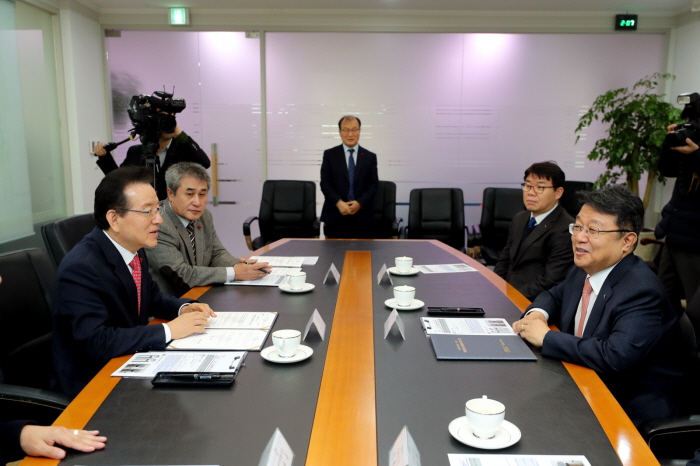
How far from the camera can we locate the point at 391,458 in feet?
3.48

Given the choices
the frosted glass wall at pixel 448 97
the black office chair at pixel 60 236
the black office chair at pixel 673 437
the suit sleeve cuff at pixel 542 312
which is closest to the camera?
the black office chair at pixel 673 437

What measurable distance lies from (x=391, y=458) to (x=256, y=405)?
15.8 inches

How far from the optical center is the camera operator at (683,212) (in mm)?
3492

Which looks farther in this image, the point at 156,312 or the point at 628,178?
the point at 628,178

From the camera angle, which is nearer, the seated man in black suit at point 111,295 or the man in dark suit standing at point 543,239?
the seated man in black suit at point 111,295

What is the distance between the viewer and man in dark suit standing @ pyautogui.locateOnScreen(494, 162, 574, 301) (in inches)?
110

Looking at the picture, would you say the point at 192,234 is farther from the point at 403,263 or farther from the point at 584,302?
the point at 584,302

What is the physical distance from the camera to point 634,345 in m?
1.60

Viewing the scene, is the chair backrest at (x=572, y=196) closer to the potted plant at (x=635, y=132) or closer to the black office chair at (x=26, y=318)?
the potted plant at (x=635, y=132)

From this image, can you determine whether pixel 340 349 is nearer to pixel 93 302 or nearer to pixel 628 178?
pixel 93 302

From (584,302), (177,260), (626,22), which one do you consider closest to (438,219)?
(626,22)

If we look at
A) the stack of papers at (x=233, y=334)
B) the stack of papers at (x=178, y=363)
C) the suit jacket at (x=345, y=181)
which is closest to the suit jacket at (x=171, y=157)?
the suit jacket at (x=345, y=181)

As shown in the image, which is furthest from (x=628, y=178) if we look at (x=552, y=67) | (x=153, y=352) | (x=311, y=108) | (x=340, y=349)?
(x=153, y=352)

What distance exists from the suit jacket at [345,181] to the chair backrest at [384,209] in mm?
498
